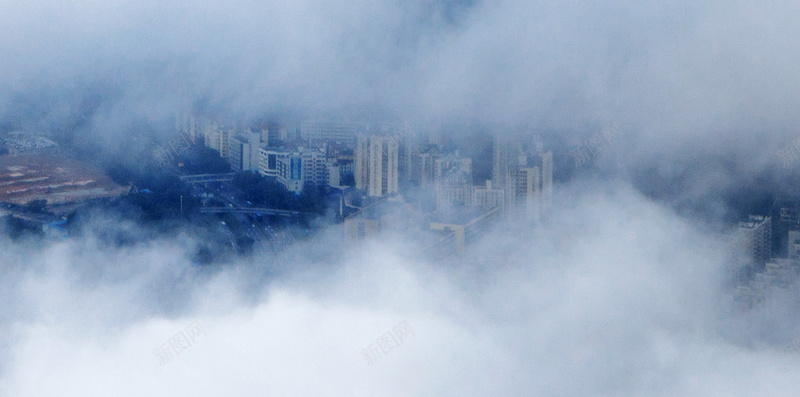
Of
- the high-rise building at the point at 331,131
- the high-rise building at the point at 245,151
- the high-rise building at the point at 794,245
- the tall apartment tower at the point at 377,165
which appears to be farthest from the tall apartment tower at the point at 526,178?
the high-rise building at the point at 245,151

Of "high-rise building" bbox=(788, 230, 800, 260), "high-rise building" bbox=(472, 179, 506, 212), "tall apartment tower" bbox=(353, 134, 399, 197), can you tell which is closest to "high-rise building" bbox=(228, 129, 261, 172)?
"tall apartment tower" bbox=(353, 134, 399, 197)

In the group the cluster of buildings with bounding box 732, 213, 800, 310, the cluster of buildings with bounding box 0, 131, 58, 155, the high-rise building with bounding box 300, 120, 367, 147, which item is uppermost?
the high-rise building with bounding box 300, 120, 367, 147

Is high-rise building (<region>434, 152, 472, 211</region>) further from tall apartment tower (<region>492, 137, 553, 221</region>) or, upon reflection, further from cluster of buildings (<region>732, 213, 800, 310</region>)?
cluster of buildings (<region>732, 213, 800, 310</region>)

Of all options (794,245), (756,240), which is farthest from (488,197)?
(794,245)

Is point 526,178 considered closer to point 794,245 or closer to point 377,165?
point 377,165

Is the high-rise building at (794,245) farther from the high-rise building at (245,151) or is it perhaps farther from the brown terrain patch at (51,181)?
the brown terrain patch at (51,181)
